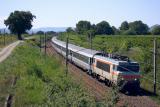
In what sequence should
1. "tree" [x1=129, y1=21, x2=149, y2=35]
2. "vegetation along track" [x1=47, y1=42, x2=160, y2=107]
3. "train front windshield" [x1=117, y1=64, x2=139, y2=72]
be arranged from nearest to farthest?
"vegetation along track" [x1=47, y1=42, x2=160, y2=107]
"train front windshield" [x1=117, y1=64, x2=139, y2=72]
"tree" [x1=129, y1=21, x2=149, y2=35]

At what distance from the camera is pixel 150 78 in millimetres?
36156

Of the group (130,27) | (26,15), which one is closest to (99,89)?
(26,15)

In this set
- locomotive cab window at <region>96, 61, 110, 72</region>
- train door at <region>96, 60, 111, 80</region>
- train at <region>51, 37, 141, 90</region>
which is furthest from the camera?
locomotive cab window at <region>96, 61, 110, 72</region>

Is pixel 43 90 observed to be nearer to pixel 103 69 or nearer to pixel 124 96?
pixel 124 96

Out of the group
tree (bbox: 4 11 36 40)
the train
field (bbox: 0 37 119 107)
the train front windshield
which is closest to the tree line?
tree (bbox: 4 11 36 40)

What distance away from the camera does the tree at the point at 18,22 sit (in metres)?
122

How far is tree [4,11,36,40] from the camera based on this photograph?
12162 cm

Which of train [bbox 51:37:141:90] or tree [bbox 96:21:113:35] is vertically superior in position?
tree [bbox 96:21:113:35]

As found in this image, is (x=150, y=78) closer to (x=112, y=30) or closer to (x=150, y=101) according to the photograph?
(x=150, y=101)

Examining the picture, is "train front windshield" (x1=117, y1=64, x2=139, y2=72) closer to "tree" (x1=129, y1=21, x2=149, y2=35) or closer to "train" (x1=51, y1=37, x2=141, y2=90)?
"train" (x1=51, y1=37, x2=141, y2=90)

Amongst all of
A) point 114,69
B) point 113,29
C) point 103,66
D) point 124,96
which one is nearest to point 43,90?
point 124,96

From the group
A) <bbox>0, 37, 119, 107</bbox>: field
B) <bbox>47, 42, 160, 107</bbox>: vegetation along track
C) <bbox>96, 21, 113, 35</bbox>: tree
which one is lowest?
<bbox>47, 42, 160, 107</bbox>: vegetation along track

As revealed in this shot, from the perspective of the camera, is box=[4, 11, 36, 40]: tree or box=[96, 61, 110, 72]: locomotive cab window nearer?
box=[96, 61, 110, 72]: locomotive cab window

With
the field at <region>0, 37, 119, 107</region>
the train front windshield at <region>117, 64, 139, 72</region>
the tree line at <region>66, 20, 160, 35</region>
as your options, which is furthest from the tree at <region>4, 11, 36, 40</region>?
the train front windshield at <region>117, 64, 139, 72</region>
